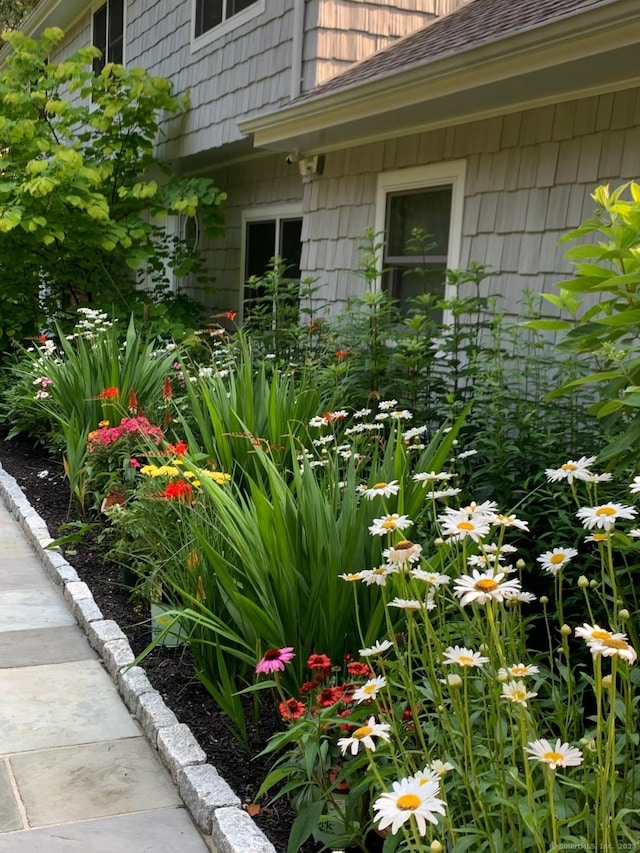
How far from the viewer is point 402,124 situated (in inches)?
253

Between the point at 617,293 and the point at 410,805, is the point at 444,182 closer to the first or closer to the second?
the point at 617,293

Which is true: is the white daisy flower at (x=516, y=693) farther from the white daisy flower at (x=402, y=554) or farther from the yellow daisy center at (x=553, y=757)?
the white daisy flower at (x=402, y=554)

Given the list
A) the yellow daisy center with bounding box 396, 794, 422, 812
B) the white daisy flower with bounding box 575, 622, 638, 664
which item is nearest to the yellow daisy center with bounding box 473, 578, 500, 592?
the white daisy flower with bounding box 575, 622, 638, 664

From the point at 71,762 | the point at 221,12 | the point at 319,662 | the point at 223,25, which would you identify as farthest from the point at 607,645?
the point at 221,12

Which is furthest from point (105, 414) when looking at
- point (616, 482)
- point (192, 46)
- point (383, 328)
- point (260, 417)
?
point (192, 46)

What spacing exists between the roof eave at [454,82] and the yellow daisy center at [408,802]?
11.9ft

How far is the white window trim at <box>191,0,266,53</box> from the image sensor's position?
8.18 m

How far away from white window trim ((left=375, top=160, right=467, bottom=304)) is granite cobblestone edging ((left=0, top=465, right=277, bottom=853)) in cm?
329

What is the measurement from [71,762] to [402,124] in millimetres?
5039

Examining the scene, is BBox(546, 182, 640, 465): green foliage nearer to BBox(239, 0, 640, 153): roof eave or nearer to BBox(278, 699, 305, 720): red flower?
BBox(278, 699, 305, 720): red flower

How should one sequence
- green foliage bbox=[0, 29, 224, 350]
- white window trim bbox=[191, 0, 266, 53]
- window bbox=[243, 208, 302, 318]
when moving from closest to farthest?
1. white window trim bbox=[191, 0, 266, 53]
2. green foliage bbox=[0, 29, 224, 350]
3. window bbox=[243, 208, 302, 318]

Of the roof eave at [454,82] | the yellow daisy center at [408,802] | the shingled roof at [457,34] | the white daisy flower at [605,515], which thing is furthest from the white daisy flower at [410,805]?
the shingled roof at [457,34]

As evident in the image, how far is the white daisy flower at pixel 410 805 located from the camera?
4.61 ft

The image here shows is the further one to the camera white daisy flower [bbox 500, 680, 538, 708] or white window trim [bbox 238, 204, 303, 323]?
white window trim [bbox 238, 204, 303, 323]
